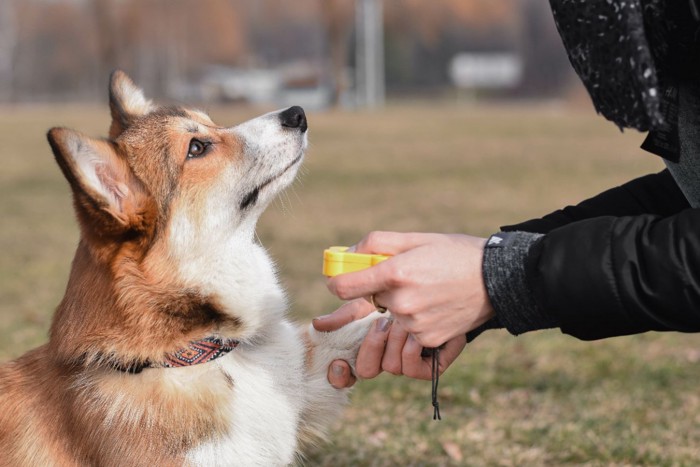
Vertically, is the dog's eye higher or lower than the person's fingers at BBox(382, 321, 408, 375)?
higher

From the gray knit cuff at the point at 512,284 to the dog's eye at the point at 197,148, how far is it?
4.34 feet

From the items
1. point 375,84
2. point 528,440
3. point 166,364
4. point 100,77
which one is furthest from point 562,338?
point 100,77

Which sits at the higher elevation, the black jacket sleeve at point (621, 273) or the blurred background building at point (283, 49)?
the black jacket sleeve at point (621, 273)

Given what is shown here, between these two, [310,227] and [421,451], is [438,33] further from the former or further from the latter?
[421,451]

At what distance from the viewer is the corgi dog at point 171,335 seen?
2217 mm

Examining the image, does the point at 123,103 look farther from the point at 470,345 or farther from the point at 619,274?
the point at 470,345

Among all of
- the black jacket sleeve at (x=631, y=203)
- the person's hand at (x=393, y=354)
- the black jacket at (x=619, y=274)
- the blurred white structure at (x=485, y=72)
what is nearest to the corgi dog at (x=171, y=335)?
the person's hand at (x=393, y=354)

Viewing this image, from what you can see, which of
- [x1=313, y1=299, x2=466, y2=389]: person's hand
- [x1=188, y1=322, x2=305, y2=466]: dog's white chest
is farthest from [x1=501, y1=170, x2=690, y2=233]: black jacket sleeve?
[x1=188, y1=322, x2=305, y2=466]: dog's white chest

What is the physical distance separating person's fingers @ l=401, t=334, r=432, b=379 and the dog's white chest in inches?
16.7

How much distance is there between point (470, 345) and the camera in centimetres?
493

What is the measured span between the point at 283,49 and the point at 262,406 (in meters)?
57.4

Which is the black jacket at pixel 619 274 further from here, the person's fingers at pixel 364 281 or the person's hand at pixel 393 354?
the person's hand at pixel 393 354

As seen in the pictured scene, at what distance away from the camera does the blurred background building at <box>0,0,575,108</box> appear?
48.4 meters

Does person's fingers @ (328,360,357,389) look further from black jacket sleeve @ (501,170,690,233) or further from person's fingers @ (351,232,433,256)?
person's fingers @ (351,232,433,256)
